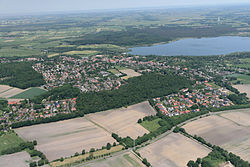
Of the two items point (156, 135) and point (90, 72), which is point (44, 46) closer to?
point (90, 72)

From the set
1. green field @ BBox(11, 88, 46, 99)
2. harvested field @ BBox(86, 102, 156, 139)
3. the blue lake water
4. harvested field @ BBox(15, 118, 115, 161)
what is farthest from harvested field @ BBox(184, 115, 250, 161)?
the blue lake water

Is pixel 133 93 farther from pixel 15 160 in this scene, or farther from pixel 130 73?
pixel 15 160

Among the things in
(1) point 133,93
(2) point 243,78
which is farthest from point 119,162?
(2) point 243,78

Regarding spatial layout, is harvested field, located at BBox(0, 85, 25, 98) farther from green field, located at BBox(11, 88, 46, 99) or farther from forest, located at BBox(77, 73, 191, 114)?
forest, located at BBox(77, 73, 191, 114)

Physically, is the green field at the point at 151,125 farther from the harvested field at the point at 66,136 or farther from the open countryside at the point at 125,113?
the harvested field at the point at 66,136

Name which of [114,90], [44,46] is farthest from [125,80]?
[44,46]
